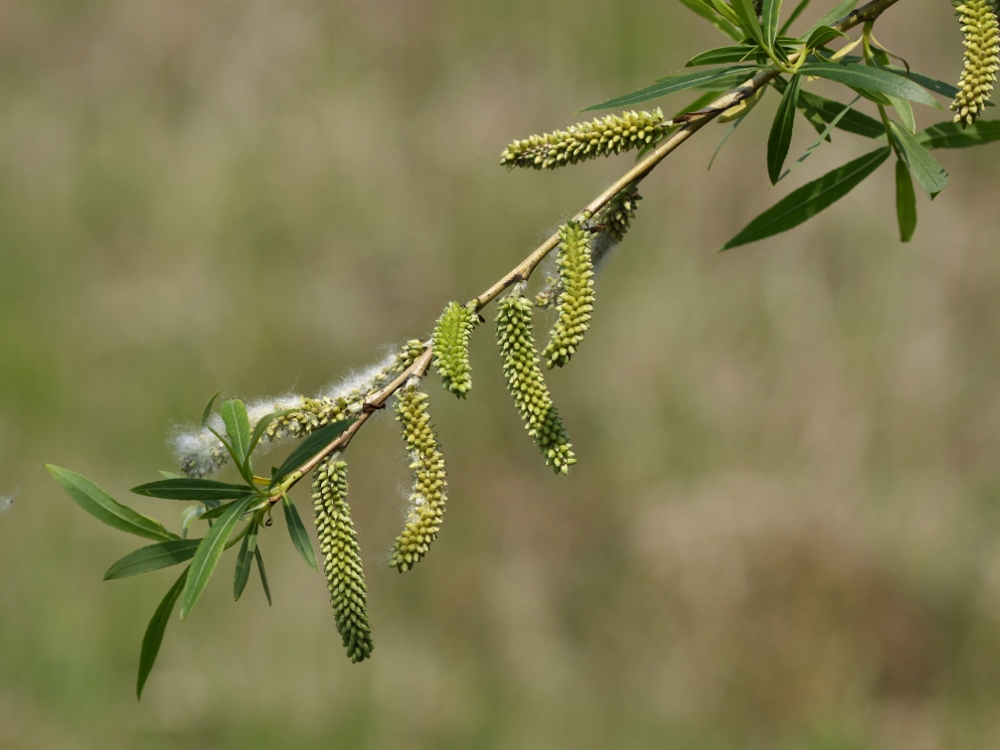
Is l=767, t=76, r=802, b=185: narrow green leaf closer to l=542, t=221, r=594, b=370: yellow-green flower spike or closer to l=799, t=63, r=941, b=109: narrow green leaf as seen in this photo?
l=799, t=63, r=941, b=109: narrow green leaf

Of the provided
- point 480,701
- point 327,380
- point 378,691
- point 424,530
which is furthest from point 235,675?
point 424,530

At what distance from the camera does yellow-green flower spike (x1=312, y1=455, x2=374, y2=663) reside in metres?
1.12

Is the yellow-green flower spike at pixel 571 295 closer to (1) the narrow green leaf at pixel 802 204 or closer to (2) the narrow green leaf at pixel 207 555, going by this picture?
(2) the narrow green leaf at pixel 207 555

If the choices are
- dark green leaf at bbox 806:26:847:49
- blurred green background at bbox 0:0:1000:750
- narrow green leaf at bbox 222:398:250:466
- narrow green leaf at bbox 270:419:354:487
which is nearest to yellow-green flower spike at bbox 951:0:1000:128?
dark green leaf at bbox 806:26:847:49

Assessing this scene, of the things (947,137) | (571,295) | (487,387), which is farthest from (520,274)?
(487,387)

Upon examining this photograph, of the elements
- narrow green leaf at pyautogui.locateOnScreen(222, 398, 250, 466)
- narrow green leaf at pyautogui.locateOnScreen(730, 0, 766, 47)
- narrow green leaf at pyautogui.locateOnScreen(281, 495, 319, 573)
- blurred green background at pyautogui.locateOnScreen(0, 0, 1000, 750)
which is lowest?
A: narrow green leaf at pyautogui.locateOnScreen(281, 495, 319, 573)

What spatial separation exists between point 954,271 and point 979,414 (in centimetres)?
89

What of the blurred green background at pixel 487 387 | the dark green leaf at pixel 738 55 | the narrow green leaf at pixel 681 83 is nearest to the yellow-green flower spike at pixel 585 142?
the narrow green leaf at pixel 681 83

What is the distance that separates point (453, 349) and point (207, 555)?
390mm

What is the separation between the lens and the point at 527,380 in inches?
44.5

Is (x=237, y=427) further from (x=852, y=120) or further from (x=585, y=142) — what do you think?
(x=852, y=120)

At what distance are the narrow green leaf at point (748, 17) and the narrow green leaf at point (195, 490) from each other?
0.88 metres

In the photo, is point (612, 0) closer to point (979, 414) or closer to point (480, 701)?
point (979, 414)

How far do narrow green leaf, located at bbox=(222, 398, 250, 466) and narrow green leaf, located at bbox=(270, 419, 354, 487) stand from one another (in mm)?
57
